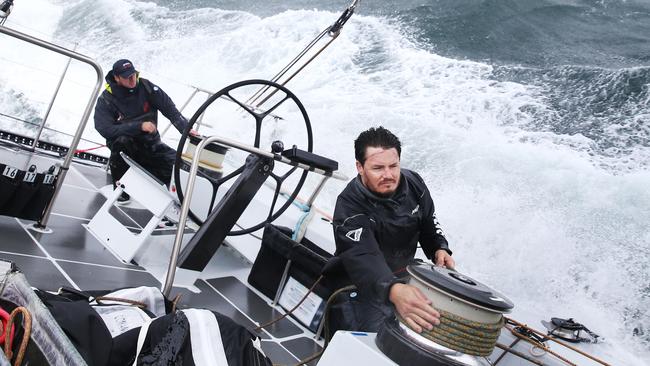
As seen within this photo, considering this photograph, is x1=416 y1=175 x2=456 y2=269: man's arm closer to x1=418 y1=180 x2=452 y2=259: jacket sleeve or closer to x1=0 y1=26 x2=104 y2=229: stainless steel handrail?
x1=418 y1=180 x2=452 y2=259: jacket sleeve

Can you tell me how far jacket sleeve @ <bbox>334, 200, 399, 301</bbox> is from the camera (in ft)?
4.91

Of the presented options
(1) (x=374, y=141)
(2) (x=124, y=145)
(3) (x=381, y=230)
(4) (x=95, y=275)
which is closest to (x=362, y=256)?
(3) (x=381, y=230)

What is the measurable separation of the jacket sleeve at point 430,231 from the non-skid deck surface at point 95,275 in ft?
2.11

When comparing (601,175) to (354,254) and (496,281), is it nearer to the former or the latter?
(496,281)

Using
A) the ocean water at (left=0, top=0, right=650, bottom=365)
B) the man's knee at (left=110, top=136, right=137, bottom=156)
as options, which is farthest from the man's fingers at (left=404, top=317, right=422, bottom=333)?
the man's knee at (left=110, top=136, right=137, bottom=156)

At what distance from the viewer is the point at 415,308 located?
1.14 meters

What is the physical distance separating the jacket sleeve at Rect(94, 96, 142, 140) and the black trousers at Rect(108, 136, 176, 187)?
0.14 ft

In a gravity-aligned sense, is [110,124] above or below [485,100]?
below

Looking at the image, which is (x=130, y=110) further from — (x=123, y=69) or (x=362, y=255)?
(x=362, y=255)

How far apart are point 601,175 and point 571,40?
423 centimetres

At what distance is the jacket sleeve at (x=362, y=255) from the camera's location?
1497 mm

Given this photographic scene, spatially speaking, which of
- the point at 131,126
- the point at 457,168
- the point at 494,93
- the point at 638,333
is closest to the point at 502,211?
the point at 457,168

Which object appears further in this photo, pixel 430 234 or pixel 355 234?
pixel 430 234

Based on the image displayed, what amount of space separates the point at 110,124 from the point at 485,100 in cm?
555
